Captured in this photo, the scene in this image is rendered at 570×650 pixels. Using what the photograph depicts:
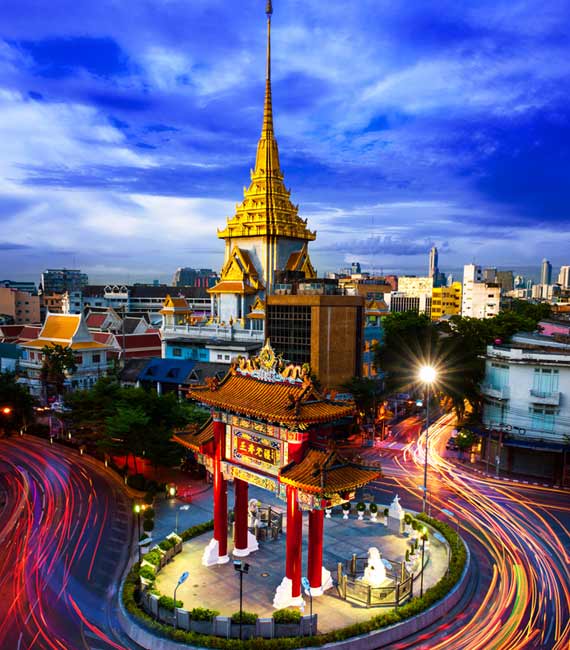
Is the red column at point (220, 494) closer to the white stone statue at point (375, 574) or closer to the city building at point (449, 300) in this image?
the white stone statue at point (375, 574)

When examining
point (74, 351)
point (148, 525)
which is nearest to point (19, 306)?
point (74, 351)

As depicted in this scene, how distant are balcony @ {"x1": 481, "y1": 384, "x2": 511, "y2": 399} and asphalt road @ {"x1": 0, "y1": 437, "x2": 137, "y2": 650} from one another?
1215 inches

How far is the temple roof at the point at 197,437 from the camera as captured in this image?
89.8 ft

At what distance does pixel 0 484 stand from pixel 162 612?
23739 millimetres

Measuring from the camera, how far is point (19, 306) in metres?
139

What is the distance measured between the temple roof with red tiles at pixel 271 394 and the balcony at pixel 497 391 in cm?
2634

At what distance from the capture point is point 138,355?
79.1 metres

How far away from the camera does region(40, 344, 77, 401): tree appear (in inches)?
2315

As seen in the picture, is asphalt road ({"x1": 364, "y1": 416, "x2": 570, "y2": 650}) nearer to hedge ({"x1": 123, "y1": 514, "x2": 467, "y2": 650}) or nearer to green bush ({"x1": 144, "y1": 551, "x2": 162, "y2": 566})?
hedge ({"x1": 123, "y1": 514, "x2": 467, "y2": 650})

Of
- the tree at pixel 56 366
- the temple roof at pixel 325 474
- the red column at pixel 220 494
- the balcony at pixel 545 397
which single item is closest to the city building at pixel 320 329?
the balcony at pixel 545 397

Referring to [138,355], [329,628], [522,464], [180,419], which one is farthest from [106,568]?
[138,355]

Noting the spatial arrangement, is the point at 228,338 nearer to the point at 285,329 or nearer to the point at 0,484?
the point at 285,329

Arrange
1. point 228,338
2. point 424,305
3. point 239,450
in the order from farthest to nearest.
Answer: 1. point 424,305
2. point 228,338
3. point 239,450

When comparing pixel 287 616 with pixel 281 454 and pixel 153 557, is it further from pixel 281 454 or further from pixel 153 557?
pixel 153 557
